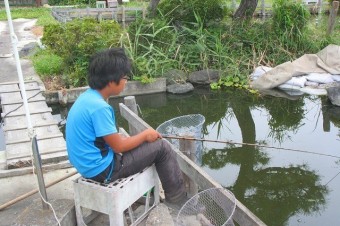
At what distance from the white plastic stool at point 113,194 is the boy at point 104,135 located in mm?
73

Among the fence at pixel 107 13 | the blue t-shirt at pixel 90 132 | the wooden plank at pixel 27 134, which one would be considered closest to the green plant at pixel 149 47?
the wooden plank at pixel 27 134

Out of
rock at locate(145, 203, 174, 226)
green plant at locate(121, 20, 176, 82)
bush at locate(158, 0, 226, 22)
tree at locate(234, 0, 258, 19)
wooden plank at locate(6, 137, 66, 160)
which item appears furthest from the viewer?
tree at locate(234, 0, 258, 19)

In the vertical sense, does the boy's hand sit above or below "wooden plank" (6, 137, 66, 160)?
above

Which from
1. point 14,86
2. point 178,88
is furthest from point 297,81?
point 14,86

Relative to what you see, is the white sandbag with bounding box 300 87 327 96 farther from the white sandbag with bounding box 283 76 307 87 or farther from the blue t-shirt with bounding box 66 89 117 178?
the blue t-shirt with bounding box 66 89 117 178

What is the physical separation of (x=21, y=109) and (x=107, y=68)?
434 centimetres

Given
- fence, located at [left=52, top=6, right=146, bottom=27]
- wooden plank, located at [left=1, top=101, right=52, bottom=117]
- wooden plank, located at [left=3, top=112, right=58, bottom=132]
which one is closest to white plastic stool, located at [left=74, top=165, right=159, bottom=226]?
wooden plank, located at [left=3, top=112, right=58, bottom=132]

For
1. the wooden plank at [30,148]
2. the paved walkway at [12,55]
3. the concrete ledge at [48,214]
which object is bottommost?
the paved walkway at [12,55]

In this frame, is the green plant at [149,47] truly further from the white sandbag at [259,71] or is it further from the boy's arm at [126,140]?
the boy's arm at [126,140]

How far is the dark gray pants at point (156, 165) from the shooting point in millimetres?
3270

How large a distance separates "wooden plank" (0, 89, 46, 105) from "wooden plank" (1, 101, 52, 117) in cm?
19

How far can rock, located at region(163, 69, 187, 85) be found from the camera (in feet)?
31.7

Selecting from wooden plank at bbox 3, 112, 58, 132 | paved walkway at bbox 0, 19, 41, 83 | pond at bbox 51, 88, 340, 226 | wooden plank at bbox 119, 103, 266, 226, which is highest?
wooden plank at bbox 119, 103, 266, 226

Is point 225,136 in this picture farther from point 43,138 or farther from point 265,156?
point 43,138
